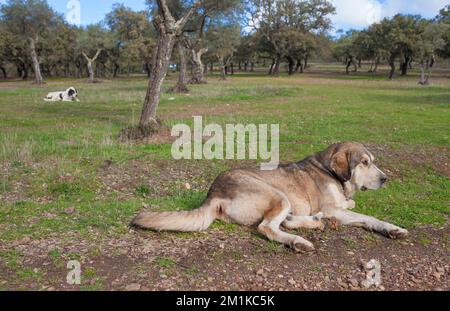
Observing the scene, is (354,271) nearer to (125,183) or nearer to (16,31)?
(125,183)

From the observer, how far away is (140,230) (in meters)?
5.99

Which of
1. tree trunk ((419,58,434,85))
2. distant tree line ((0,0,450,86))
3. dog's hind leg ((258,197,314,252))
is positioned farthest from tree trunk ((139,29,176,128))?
tree trunk ((419,58,434,85))

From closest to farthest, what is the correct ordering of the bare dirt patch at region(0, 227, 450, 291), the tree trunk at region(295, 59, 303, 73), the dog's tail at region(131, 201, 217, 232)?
1. the bare dirt patch at region(0, 227, 450, 291)
2. the dog's tail at region(131, 201, 217, 232)
3. the tree trunk at region(295, 59, 303, 73)

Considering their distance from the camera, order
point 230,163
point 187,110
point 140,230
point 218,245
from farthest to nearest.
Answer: point 187,110
point 230,163
point 140,230
point 218,245

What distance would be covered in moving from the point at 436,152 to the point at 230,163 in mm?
5791

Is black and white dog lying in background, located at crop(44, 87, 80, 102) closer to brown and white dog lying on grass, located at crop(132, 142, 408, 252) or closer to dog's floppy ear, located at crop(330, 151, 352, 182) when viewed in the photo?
brown and white dog lying on grass, located at crop(132, 142, 408, 252)

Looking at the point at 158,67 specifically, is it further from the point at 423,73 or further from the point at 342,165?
the point at 423,73

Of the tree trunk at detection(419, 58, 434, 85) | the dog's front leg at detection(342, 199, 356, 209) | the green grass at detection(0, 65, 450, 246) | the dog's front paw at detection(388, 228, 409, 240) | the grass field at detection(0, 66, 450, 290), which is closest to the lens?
the grass field at detection(0, 66, 450, 290)

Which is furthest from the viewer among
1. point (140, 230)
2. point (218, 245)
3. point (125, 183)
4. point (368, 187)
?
point (125, 183)

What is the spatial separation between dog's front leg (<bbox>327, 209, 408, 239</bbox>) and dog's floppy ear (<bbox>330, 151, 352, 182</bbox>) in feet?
1.72

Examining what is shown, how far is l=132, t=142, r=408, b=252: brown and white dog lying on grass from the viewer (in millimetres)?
5691

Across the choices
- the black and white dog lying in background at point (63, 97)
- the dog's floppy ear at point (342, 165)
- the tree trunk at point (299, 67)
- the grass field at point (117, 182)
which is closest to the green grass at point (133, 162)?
the grass field at point (117, 182)
